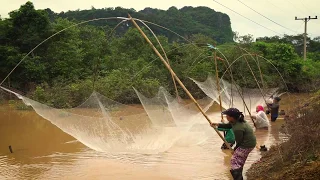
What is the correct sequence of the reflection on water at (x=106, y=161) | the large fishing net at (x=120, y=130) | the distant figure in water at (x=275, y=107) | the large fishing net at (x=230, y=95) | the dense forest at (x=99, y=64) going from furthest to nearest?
1. the dense forest at (x=99, y=64)
2. the large fishing net at (x=230, y=95)
3. the distant figure in water at (x=275, y=107)
4. the large fishing net at (x=120, y=130)
5. the reflection on water at (x=106, y=161)

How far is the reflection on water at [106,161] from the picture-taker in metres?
5.38

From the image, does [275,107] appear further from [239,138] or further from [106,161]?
[239,138]

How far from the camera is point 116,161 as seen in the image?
6051 mm

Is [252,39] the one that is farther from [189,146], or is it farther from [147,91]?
[189,146]

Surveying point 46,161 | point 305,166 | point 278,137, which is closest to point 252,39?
point 278,137

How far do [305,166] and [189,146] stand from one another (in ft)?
11.8

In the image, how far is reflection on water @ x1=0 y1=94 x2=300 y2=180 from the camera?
5.38 m

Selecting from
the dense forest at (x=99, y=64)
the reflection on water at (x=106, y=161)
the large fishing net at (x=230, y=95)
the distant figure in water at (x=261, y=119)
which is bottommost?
the reflection on water at (x=106, y=161)

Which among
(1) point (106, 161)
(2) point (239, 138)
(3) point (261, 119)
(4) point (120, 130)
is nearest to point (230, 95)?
(3) point (261, 119)

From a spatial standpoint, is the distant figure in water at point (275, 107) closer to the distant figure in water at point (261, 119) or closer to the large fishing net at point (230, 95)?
the large fishing net at point (230, 95)

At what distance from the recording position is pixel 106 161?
6090 mm

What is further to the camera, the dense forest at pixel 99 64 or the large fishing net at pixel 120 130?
the dense forest at pixel 99 64

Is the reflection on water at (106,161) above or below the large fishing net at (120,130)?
below

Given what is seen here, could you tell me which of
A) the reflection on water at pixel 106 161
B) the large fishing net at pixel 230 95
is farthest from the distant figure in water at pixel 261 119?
the large fishing net at pixel 230 95
